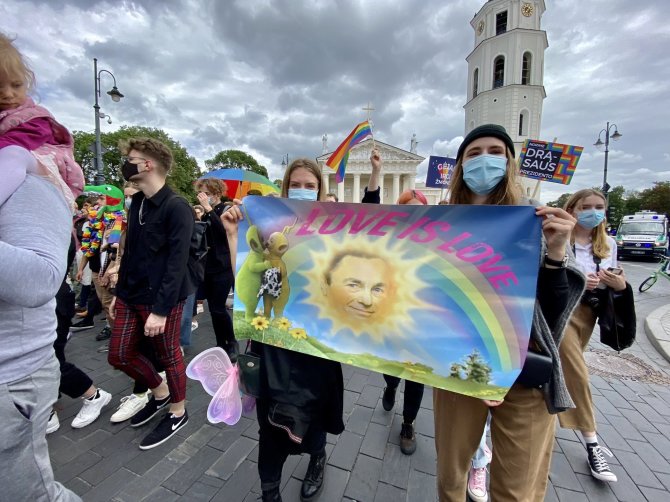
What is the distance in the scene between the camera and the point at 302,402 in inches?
59.6

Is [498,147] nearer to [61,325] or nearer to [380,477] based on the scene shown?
[380,477]

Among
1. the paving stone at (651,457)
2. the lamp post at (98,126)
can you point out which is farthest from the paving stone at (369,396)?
the lamp post at (98,126)

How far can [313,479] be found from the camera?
1.93m

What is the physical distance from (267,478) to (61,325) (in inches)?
93.9

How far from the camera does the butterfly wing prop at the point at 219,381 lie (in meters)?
1.61

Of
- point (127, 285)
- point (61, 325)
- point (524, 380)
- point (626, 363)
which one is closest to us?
point (524, 380)

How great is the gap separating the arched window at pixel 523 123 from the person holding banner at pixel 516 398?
44462mm

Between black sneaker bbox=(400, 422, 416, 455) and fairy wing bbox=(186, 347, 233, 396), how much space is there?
61.5 inches

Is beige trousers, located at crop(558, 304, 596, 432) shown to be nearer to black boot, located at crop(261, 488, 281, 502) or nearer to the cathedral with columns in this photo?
black boot, located at crop(261, 488, 281, 502)

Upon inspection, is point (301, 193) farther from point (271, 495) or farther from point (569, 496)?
point (569, 496)

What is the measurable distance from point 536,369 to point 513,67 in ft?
153

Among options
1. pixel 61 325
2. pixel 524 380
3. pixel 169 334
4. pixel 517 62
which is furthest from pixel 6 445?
pixel 517 62

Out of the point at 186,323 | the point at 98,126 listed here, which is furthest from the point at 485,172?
the point at 98,126

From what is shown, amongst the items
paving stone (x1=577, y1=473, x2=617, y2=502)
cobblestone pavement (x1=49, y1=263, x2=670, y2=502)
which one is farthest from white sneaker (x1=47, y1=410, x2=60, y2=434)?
paving stone (x1=577, y1=473, x2=617, y2=502)
